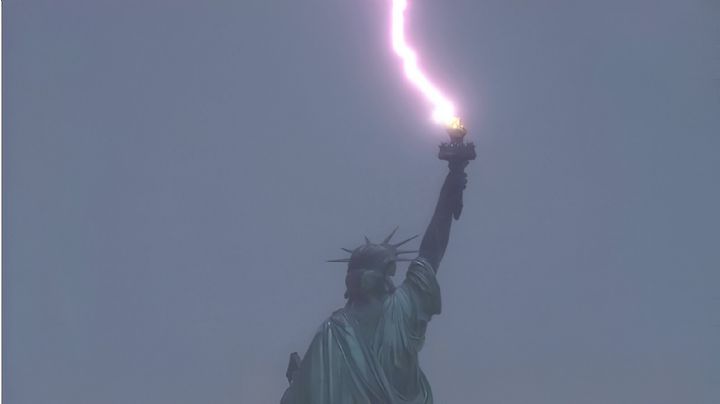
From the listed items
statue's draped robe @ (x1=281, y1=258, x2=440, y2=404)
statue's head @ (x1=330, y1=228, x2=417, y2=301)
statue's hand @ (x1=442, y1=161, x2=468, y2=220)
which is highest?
statue's hand @ (x1=442, y1=161, x2=468, y2=220)

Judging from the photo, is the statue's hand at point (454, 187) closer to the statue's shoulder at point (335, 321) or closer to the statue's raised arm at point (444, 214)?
the statue's raised arm at point (444, 214)

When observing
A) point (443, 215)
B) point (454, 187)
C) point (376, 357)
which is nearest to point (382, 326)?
point (376, 357)

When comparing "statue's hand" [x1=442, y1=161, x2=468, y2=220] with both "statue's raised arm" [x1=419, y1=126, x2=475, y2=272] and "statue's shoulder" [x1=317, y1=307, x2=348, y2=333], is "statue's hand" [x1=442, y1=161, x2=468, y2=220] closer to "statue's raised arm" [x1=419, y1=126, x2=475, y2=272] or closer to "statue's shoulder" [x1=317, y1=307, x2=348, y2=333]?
"statue's raised arm" [x1=419, y1=126, x2=475, y2=272]

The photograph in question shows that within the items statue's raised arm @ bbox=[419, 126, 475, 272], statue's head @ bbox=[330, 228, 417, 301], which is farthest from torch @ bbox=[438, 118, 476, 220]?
statue's head @ bbox=[330, 228, 417, 301]

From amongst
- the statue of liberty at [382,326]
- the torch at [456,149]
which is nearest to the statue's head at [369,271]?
the statue of liberty at [382,326]

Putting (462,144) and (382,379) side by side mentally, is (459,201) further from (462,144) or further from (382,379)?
(382,379)

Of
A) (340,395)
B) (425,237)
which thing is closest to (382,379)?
(340,395)
